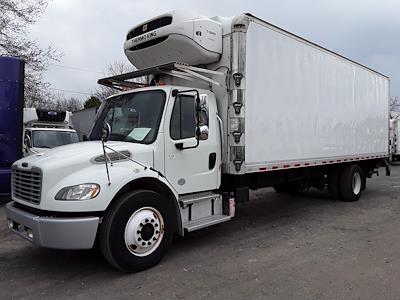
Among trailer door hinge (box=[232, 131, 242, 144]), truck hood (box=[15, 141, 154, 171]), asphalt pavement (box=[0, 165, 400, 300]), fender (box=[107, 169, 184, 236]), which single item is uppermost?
trailer door hinge (box=[232, 131, 242, 144])

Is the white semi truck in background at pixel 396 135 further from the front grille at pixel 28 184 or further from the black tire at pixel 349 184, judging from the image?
the front grille at pixel 28 184

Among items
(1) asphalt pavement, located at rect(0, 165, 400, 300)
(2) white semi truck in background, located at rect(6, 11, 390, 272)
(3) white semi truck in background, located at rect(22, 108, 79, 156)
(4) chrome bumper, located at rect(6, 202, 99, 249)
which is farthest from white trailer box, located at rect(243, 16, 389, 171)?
(3) white semi truck in background, located at rect(22, 108, 79, 156)

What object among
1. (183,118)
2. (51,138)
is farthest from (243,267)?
(51,138)

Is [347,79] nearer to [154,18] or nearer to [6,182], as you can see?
[154,18]

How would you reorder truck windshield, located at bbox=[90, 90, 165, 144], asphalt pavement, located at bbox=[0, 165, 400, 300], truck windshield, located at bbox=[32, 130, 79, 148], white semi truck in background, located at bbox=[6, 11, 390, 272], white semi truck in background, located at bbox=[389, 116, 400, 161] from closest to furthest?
asphalt pavement, located at bbox=[0, 165, 400, 300]
white semi truck in background, located at bbox=[6, 11, 390, 272]
truck windshield, located at bbox=[90, 90, 165, 144]
truck windshield, located at bbox=[32, 130, 79, 148]
white semi truck in background, located at bbox=[389, 116, 400, 161]

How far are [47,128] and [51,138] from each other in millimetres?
798

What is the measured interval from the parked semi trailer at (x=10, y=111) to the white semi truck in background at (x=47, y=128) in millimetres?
4192

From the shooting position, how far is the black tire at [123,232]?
4.85 meters

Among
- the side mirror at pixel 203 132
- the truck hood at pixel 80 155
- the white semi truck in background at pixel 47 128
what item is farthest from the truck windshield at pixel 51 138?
the side mirror at pixel 203 132

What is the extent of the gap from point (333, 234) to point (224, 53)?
3.69 m

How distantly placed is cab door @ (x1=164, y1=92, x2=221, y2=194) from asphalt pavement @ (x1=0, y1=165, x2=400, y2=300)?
107 centimetres

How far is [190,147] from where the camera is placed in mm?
5930

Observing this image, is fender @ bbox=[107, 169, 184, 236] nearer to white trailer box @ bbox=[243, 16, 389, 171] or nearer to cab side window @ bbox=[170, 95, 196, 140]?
cab side window @ bbox=[170, 95, 196, 140]

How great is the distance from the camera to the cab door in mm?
5770
